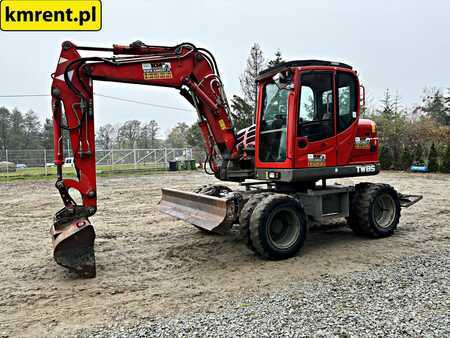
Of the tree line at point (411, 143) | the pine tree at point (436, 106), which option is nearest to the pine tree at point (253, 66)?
the tree line at point (411, 143)

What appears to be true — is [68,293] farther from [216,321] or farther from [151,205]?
[151,205]

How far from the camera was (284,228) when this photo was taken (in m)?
5.52

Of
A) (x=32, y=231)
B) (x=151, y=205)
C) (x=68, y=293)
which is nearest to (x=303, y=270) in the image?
(x=68, y=293)

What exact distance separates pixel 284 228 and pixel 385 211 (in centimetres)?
225

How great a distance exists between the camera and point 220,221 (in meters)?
5.05

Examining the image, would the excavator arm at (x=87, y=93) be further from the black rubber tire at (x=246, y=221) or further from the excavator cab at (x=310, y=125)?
the black rubber tire at (x=246, y=221)

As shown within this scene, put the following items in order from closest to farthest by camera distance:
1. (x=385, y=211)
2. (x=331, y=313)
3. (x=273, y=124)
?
(x=331, y=313)
(x=273, y=124)
(x=385, y=211)

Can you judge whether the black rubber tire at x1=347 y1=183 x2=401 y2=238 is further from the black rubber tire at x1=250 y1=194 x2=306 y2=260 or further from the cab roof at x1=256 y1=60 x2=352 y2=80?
the cab roof at x1=256 y1=60 x2=352 y2=80

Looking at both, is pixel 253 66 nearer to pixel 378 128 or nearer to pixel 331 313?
pixel 378 128

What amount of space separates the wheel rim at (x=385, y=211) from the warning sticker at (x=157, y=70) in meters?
4.06

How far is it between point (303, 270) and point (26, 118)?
54.4 metres

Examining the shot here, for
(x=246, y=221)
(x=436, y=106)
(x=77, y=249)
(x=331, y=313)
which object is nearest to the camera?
(x=331, y=313)

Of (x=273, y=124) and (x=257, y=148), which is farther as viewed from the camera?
(x=257, y=148)

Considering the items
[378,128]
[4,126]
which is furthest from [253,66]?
[4,126]
